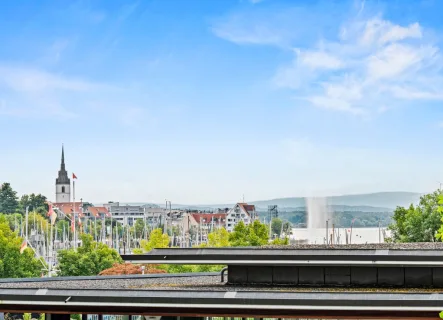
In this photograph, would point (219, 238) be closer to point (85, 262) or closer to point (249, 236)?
point (85, 262)

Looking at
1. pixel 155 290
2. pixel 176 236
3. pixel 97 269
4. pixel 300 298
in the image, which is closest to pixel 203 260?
pixel 155 290

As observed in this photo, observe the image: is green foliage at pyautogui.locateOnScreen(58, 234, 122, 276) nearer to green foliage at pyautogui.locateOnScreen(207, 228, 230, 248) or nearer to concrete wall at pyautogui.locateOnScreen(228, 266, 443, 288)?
green foliage at pyautogui.locateOnScreen(207, 228, 230, 248)

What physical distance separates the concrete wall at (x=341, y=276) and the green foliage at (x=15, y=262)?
7706cm

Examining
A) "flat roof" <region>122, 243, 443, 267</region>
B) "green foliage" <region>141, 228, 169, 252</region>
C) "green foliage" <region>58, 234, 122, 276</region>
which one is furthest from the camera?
"green foliage" <region>141, 228, 169, 252</region>

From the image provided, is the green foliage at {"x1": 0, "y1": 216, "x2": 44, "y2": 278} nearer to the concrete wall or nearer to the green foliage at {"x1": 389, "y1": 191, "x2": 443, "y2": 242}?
the green foliage at {"x1": 389, "y1": 191, "x2": 443, "y2": 242}

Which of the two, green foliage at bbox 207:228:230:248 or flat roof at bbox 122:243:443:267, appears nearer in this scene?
flat roof at bbox 122:243:443:267

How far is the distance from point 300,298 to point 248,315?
1563 mm

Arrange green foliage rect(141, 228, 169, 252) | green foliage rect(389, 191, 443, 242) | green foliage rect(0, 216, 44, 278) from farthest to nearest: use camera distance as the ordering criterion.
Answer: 1. green foliage rect(141, 228, 169, 252)
2. green foliage rect(0, 216, 44, 278)
3. green foliage rect(389, 191, 443, 242)

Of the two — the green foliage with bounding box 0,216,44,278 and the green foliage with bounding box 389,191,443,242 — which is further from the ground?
the green foliage with bounding box 389,191,443,242

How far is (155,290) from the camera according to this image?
870 inches

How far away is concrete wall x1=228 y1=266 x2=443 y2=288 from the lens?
926 inches

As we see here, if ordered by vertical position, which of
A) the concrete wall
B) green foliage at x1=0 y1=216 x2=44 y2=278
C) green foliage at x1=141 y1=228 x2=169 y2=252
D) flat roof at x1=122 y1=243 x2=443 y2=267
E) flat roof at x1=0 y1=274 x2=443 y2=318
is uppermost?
flat roof at x1=122 y1=243 x2=443 y2=267

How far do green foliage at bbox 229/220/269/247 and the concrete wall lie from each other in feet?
197

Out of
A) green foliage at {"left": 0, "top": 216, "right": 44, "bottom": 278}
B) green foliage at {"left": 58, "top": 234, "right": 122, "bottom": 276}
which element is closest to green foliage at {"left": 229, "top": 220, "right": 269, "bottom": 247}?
green foliage at {"left": 58, "top": 234, "right": 122, "bottom": 276}
